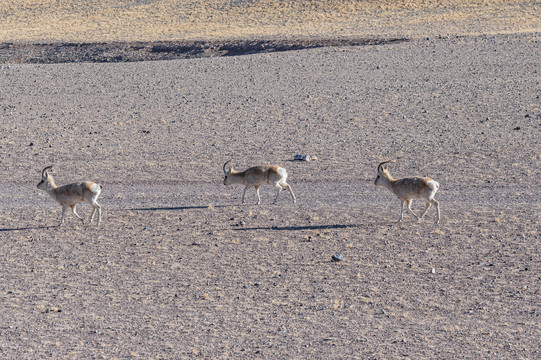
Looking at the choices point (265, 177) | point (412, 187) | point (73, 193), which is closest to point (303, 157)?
point (265, 177)

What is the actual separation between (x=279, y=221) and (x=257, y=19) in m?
37.3

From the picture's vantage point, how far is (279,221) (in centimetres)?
1254

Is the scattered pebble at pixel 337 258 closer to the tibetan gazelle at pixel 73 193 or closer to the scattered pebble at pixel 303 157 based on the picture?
the tibetan gazelle at pixel 73 193

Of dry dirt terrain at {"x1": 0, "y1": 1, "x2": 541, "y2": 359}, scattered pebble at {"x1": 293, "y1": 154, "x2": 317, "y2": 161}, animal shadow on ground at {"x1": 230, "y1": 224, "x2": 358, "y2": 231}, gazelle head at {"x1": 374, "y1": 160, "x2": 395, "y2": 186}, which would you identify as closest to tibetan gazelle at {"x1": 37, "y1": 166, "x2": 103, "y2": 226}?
dry dirt terrain at {"x1": 0, "y1": 1, "x2": 541, "y2": 359}

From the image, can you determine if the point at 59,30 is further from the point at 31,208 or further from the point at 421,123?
the point at 31,208

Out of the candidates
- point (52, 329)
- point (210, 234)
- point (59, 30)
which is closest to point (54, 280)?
point (52, 329)

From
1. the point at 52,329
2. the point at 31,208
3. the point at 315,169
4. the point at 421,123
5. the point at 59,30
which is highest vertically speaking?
the point at 59,30

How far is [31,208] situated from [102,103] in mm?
10518

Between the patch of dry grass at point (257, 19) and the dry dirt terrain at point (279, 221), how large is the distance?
1401 cm

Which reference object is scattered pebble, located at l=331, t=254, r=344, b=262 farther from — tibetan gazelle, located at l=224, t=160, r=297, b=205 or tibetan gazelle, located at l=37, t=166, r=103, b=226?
tibetan gazelle, located at l=37, t=166, r=103, b=226

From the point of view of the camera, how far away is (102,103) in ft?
78.3

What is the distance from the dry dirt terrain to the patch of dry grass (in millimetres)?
14011

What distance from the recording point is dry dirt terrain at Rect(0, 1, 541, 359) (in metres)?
8.31

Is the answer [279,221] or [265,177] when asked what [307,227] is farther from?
[265,177]
